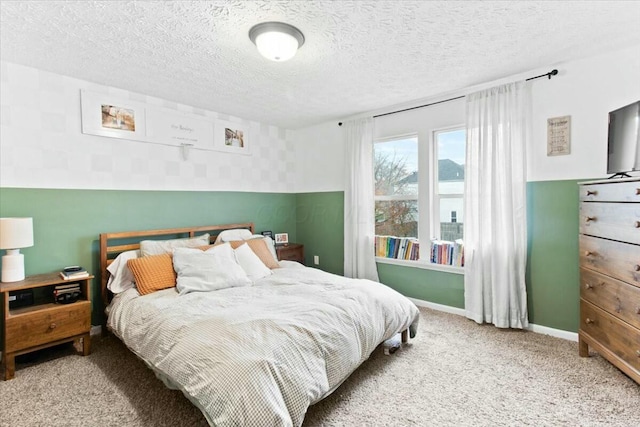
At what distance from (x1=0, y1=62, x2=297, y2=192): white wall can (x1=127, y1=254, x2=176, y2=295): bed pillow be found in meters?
0.89

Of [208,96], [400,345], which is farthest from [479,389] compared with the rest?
[208,96]

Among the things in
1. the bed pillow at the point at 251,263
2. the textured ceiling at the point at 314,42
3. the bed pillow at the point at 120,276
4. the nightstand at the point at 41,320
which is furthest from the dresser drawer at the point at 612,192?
the nightstand at the point at 41,320

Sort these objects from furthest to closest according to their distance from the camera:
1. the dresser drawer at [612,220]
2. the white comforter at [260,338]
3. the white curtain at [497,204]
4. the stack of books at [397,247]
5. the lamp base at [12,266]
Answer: the stack of books at [397,247]
the white curtain at [497,204]
the lamp base at [12,266]
the dresser drawer at [612,220]
the white comforter at [260,338]

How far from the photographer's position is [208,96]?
128 inches

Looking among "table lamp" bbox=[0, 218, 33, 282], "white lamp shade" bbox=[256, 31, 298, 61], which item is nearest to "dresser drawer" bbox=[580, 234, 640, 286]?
"white lamp shade" bbox=[256, 31, 298, 61]

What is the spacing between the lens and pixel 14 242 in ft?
→ 7.37

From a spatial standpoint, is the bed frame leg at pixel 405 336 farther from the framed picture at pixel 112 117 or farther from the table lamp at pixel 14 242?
the framed picture at pixel 112 117

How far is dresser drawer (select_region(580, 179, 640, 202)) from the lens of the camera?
1839mm

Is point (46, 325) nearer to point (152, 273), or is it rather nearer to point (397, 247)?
point (152, 273)

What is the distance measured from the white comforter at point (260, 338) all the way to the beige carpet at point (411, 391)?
0.21 meters

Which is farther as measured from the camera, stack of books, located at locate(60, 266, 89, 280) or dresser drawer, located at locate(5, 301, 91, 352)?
stack of books, located at locate(60, 266, 89, 280)

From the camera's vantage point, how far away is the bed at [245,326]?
4.65 ft

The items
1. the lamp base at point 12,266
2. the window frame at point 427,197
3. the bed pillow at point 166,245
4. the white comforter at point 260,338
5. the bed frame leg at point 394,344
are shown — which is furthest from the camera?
the window frame at point 427,197

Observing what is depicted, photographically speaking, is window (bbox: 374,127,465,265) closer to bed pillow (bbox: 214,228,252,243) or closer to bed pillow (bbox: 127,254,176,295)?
bed pillow (bbox: 214,228,252,243)
